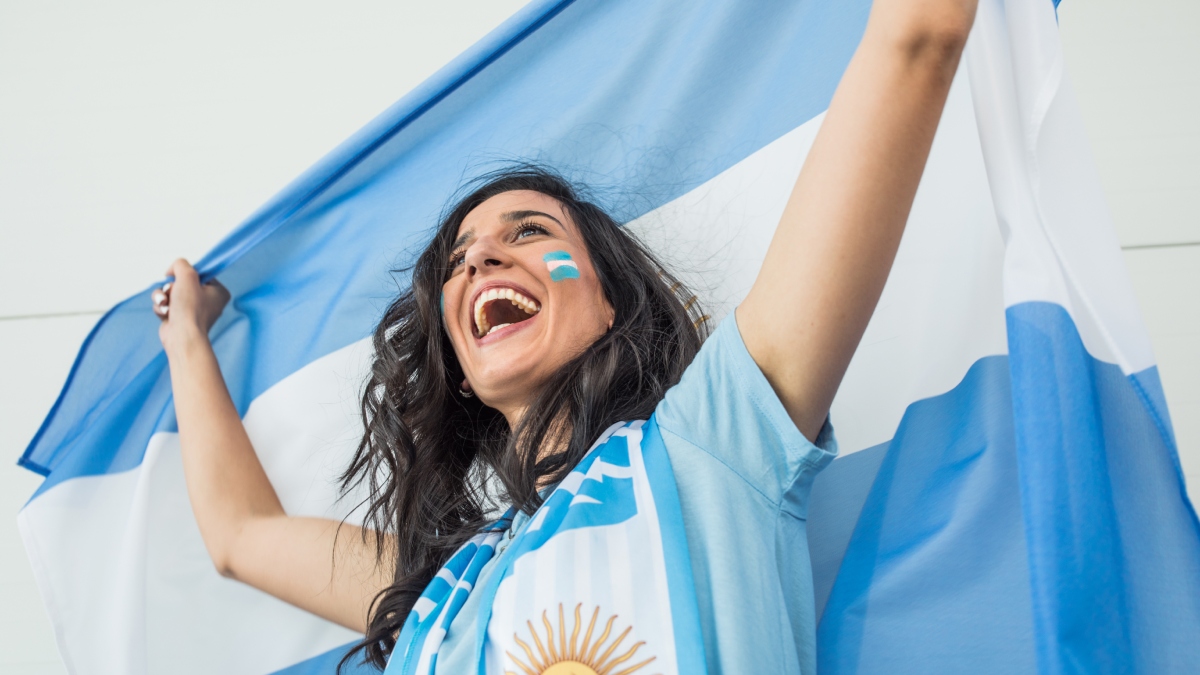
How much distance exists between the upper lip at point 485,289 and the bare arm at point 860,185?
48 centimetres

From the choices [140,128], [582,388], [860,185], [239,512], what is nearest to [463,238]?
[582,388]

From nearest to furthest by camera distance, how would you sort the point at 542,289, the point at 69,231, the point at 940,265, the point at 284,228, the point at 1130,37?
the point at 940,265 → the point at 542,289 → the point at 284,228 → the point at 1130,37 → the point at 69,231

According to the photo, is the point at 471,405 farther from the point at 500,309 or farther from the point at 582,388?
the point at 582,388

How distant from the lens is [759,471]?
90 centimetres

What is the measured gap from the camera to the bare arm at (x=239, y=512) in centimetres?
142

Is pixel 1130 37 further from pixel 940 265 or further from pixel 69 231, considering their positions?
pixel 69 231

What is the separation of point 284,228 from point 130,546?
22.9 inches

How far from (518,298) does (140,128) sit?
1.30 metres

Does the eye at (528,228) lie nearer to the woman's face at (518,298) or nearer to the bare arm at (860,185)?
the woman's face at (518,298)

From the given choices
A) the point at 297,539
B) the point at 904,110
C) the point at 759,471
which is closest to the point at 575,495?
the point at 759,471

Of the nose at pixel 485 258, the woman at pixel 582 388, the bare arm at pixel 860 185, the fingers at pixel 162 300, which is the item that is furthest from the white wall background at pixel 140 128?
the bare arm at pixel 860 185

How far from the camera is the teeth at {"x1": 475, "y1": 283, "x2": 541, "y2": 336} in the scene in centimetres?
125

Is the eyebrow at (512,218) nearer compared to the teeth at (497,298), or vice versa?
the teeth at (497,298)

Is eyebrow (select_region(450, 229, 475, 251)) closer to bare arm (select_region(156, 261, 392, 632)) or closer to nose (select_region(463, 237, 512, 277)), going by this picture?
nose (select_region(463, 237, 512, 277))
